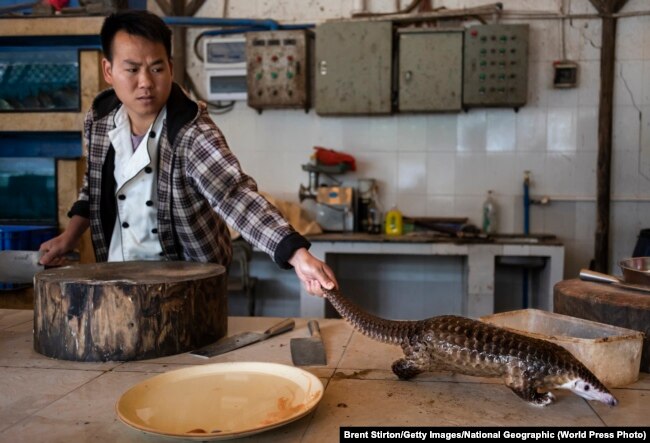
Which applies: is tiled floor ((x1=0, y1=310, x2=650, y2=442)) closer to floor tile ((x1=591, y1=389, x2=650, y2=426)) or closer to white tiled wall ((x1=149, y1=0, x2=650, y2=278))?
floor tile ((x1=591, y1=389, x2=650, y2=426))

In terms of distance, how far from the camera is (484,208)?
4.88 metres

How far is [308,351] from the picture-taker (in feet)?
5.68

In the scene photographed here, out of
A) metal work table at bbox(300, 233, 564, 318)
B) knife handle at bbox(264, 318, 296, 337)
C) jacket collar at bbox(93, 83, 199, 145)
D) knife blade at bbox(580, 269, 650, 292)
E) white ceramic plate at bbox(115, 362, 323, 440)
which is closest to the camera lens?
white ceramic plate at bbox(115, 362, 323, 440)

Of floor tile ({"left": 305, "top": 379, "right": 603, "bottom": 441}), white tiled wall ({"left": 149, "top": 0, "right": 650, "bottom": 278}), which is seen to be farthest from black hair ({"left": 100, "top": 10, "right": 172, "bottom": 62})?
white tiled wall ({"left": 149, "top": 0, "right": 650, "bottom": 278})

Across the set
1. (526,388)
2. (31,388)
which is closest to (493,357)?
(526,388)

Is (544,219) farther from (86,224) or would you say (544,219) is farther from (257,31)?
(86,224)

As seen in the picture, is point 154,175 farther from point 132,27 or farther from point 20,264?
point 20,264

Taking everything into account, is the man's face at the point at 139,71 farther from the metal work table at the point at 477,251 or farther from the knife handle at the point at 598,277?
the metal work table at the point at 477,251

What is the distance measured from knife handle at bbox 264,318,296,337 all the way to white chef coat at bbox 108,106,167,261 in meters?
0.61

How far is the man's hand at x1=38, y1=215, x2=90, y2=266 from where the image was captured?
227cm

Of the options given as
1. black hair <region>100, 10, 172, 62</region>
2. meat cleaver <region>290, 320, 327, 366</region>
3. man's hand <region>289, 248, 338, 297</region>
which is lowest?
meat cleaver <region>290, 320, 327, 366</region>

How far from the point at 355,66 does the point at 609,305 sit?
345 centimetres

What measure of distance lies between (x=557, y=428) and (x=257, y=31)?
14.5ft

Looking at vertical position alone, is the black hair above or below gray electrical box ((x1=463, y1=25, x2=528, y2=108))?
below
